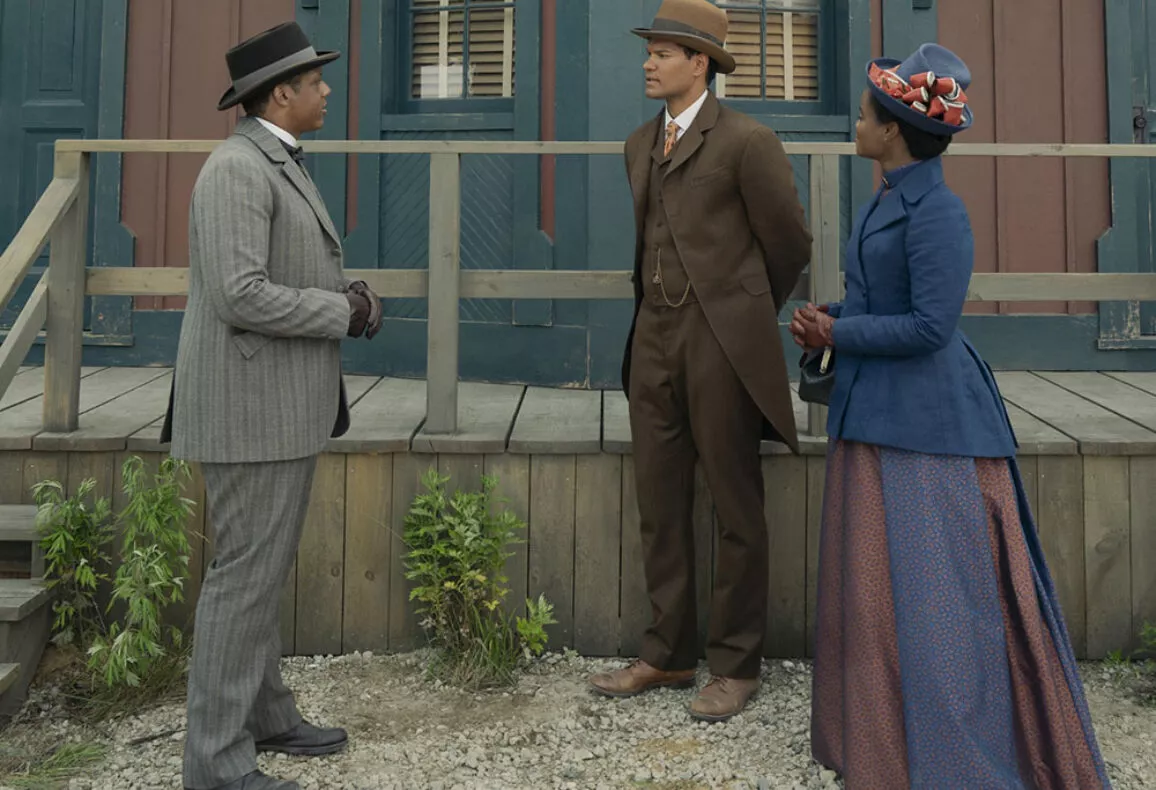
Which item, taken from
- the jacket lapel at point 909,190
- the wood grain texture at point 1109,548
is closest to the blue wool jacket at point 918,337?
the jacket lapel at point 909,190

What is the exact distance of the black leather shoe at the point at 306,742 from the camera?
→ 2.90m

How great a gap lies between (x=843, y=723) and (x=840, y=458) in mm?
663

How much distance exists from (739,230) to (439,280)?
114cm

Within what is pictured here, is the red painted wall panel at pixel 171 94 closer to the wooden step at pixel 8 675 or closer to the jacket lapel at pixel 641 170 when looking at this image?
the wooden step at pixel 8 675

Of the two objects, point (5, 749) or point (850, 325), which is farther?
point (5, 749)

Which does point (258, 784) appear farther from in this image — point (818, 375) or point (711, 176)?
point (711, 176)

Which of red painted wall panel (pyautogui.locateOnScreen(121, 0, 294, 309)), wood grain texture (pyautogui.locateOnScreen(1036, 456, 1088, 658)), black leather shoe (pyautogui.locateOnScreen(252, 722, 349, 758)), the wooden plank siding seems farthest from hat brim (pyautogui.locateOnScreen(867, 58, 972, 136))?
red painted wall panel (pyautogui.locateOnScreen(121, 0, 294, 309))

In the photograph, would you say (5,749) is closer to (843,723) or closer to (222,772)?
(222,772)

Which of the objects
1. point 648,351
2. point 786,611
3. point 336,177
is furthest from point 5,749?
point 336,177

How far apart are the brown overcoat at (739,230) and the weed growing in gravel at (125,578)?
69.0 inches

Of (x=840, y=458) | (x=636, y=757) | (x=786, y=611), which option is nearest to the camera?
(x=840, y=458)

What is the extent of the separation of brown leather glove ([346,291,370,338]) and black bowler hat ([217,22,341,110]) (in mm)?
559

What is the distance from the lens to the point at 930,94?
244 centimetres

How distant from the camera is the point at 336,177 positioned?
538 cm
